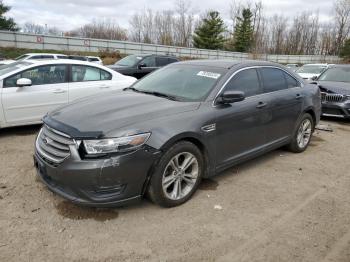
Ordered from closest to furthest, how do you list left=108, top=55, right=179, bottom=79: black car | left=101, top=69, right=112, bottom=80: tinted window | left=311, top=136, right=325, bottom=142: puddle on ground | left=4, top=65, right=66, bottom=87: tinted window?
left=4, top=65, right=66, bottom=87: tinted window
left=311, top=136, right=325, bottom=142: puddle on ground
left=101, top=69, right=112, bottom=80: tinted window
left=108, top=55, right=179, bottom=79: black car

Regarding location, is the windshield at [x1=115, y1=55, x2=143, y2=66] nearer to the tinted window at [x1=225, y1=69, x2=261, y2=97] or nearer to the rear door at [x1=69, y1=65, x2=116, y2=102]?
the rear door at [x1=69, y1=65, x2=116, y2=102]

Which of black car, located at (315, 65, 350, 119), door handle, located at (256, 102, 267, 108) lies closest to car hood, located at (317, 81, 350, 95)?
black car, located at (315, 65, 350, 119)

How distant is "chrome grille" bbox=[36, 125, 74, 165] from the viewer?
324 centimetres

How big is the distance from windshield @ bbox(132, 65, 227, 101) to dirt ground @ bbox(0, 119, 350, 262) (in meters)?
1.22

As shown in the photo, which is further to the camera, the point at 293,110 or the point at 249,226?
the point at 293,110

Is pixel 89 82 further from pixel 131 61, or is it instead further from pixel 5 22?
pixel 5 22

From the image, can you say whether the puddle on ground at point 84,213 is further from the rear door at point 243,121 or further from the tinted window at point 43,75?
the tinted window at point 43,75

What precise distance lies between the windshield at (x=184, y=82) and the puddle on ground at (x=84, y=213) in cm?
159

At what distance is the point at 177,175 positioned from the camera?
3.65 m

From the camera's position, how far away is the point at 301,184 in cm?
449

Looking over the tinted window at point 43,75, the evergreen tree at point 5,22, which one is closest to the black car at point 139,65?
the tinted window at point 43,75

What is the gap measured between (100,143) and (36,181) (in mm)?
1575

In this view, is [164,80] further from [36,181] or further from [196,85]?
[36,181]

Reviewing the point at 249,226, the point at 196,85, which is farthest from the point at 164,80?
the point at 249,226
